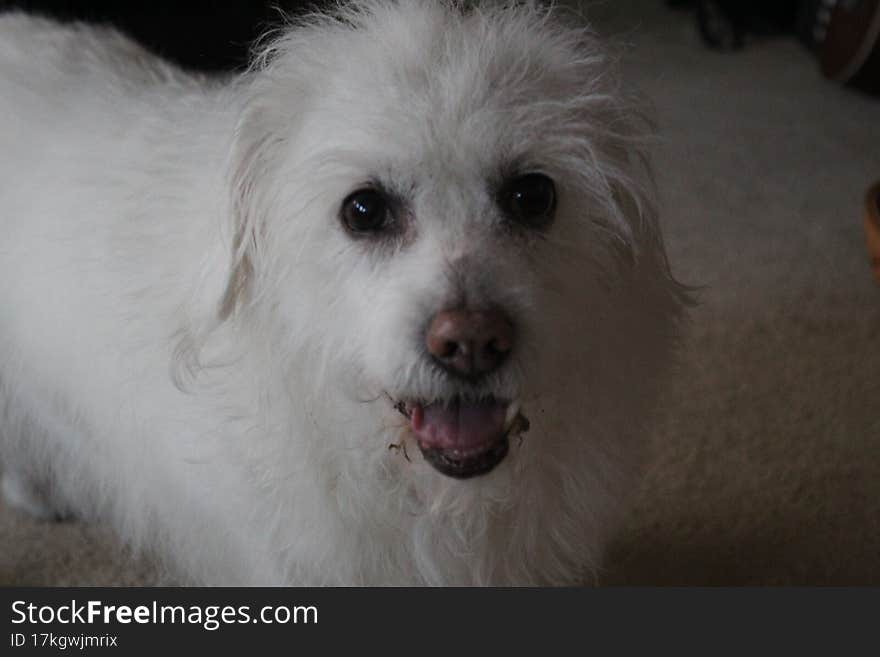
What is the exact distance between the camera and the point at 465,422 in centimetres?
99

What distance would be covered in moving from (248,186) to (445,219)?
0.73ft

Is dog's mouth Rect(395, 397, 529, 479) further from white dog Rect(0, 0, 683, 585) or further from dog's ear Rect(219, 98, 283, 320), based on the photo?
dog's ear Rect(219, 98, 283, 320)

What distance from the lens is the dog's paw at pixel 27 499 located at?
1.63m

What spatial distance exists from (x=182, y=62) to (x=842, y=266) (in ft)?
5.42

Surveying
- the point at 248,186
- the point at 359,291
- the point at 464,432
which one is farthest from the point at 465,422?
the point at 248,186

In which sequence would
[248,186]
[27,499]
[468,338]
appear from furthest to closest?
[27,499] < [248,186] < [468,338]

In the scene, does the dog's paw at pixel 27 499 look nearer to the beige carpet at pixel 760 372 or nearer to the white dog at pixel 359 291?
the beige carpet at pixel 760 372

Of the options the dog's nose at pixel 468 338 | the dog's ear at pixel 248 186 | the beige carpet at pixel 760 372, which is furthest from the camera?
the beige carpet at pixel 760 372

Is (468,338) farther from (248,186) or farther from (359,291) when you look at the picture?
(248,186)

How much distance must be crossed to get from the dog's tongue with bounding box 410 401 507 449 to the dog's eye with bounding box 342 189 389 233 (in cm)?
18

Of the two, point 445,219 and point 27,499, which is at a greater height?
point 445,219

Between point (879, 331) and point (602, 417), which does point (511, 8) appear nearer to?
point (602, 417)

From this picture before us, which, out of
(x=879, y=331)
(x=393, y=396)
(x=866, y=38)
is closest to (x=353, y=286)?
(x=393, y=396)

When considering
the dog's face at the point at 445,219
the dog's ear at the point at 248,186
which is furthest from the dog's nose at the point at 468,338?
the dog's ear at the point at 248,186
